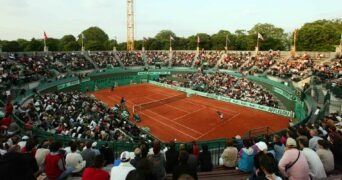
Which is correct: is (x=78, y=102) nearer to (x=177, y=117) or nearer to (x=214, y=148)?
(x=177, y=117)

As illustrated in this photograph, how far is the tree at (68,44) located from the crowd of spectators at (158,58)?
3378cm

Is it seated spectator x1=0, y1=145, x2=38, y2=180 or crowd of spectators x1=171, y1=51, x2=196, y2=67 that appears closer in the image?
seated spectator x1=0, y1=145, x2=38, y2=180

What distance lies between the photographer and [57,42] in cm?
9581

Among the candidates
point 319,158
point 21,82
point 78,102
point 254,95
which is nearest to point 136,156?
point 319,158

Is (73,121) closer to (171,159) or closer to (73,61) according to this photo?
(171,159)

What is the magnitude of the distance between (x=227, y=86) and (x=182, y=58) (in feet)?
79.4

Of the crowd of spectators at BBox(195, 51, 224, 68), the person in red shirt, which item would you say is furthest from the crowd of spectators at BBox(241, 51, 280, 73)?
the person in red shirt

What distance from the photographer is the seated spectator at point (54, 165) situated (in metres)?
7.36

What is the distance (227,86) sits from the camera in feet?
149

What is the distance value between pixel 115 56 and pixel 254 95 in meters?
38.7

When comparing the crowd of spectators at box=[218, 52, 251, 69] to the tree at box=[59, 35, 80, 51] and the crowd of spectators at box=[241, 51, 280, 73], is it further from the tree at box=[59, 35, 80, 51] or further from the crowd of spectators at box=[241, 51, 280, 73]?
the tree at box=[59, 35, 80, 51]

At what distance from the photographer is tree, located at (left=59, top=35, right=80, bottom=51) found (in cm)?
9006

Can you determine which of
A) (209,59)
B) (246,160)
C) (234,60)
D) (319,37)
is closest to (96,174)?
(246,160)

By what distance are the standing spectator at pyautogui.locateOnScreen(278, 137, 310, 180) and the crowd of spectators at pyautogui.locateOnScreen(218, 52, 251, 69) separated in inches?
1978
